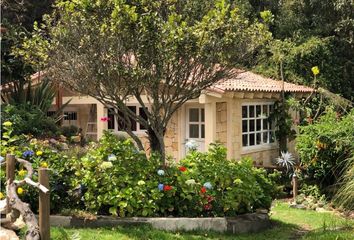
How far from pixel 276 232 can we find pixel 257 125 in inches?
315

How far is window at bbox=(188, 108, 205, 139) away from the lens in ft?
47.3

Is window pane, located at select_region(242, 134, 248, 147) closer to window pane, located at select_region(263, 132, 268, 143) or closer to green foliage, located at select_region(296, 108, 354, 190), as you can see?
window pane, located at select_region(263, 132, 268, 143)

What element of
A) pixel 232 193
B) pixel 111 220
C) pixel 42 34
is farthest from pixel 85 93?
pixel 232 193

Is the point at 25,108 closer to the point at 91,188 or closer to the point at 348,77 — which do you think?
the point at 91,188

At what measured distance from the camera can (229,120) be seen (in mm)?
14000

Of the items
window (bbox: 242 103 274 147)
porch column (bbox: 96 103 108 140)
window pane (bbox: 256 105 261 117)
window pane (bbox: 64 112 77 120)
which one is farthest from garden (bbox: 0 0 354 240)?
window pane (bbox: 64 112 77 120)

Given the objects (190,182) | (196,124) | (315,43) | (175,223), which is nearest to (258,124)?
(196,124)

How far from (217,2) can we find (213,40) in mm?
669

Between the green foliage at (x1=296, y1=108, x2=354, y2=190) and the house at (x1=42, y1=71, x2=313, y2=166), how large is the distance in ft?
7.83

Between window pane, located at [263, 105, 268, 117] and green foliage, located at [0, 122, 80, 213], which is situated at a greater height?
window pane, located at [263, 105, 268, 117]

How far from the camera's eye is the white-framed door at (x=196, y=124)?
14.4 meters

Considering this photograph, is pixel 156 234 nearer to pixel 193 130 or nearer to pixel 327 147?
pixel 327 147

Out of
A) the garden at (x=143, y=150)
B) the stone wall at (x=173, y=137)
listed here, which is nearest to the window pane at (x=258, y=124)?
the stone wall at (x=173, y=137)

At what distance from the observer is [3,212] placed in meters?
6.08
